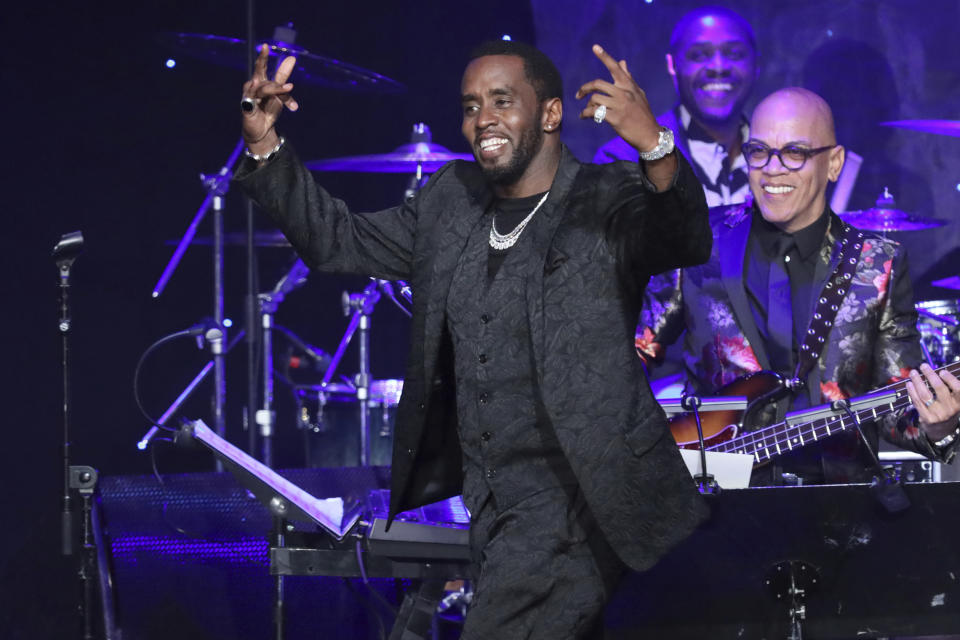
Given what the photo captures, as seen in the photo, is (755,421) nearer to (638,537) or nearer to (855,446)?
(855,446)

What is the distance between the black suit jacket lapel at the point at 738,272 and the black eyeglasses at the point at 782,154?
0.67 feet

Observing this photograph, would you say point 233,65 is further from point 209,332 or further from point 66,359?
point 66,359

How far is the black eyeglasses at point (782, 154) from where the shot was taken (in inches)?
172

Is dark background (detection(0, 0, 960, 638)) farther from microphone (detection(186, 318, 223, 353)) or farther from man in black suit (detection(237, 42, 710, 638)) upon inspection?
man in black suit (detection(237, 42, 710, 638))

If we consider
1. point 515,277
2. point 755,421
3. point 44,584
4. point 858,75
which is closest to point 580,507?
point 515,277

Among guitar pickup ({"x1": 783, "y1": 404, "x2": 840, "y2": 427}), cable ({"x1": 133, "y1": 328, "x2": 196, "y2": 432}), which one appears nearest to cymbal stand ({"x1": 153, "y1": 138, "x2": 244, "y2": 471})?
cable ({"x1": 133, "y1": 328, "x2": 196, "y2": 432})

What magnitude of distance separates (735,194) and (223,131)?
3.08 meters

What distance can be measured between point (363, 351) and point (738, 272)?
2904mm

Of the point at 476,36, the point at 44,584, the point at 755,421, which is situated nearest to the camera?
the point at 755,421

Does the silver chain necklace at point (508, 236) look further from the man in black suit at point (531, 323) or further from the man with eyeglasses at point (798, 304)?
the man with eyeglasses at point (798, 304)

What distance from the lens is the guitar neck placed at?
3795 mm

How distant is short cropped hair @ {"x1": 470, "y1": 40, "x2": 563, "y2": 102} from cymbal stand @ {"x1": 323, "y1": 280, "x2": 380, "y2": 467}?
11.1 ft

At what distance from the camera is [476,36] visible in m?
7.17

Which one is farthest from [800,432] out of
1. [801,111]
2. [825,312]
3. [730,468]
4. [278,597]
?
[278,597]
